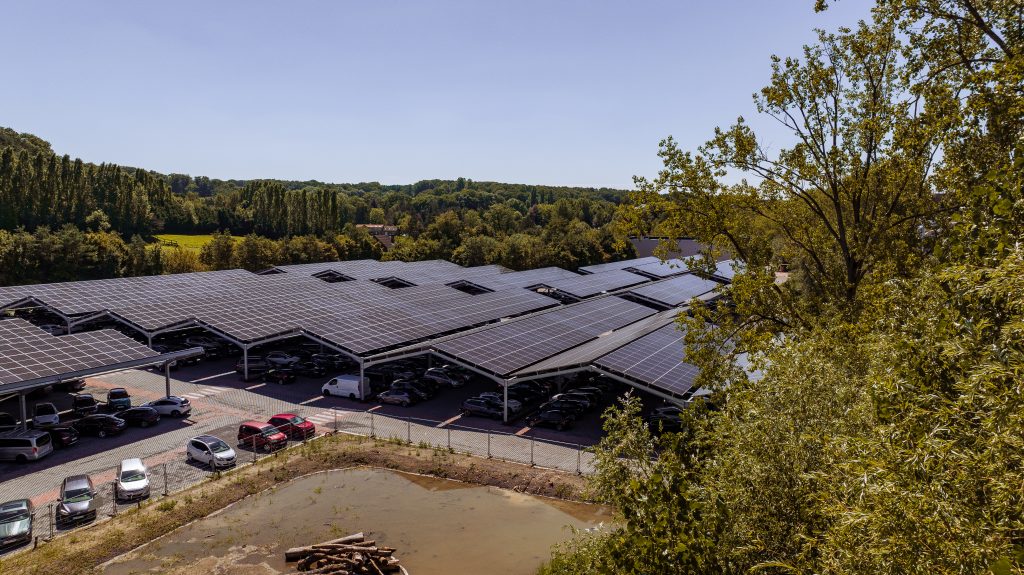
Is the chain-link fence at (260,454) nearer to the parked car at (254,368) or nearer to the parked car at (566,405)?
the parked car at (566,405)

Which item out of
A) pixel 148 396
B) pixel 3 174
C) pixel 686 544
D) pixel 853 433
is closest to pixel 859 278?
pixel 853 433

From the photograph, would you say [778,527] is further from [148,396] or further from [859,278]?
[148,396]

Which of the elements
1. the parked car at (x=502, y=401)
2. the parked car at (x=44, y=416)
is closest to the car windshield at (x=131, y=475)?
the parked car at (x=44, y=416)

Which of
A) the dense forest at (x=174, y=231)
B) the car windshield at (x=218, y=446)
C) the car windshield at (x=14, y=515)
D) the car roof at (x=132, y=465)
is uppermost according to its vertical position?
the dense forest at (x=174, y=231)

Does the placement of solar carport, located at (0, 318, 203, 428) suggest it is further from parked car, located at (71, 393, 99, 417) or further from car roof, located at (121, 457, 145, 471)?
car roof, located at (121, 457, 145, 471)

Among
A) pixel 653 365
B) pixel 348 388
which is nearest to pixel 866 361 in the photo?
pixel 653 365

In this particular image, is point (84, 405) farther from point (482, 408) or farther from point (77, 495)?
point (482, 408)
